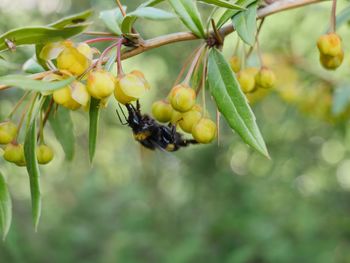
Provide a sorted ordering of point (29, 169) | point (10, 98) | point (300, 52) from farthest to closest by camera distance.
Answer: point (300, 52) → point (10, 98) → point (29, 169)

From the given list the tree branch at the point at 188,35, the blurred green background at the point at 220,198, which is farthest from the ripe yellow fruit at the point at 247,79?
the blurred green background at the point at 220,198

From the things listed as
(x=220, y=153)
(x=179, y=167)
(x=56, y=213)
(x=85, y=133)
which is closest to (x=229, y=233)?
(x=220, y=153)

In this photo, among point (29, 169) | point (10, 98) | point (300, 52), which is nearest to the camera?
point (29, 169)

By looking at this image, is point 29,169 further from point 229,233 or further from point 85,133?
point 85,133

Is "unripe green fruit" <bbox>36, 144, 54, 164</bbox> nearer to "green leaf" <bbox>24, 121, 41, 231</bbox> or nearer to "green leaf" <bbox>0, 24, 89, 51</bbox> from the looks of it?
"green leaf" <bbox>24, 121, 41, 231</bbox>

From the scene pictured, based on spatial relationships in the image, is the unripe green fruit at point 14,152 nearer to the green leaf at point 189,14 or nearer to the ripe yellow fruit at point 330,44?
the green leaf at point 189,14

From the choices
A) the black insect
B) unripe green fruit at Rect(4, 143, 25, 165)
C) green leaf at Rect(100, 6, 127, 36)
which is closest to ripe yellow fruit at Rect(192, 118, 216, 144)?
the black insect
